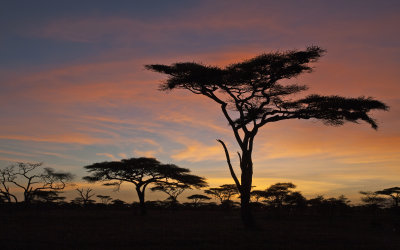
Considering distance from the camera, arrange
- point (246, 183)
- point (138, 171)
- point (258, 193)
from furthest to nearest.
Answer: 1. point (258, 193)
2. point (138, 171)
3. point (246, 183)

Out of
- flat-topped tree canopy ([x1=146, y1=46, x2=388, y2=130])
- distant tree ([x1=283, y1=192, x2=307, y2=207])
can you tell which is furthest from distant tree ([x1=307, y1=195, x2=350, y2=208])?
flat-topped tree canopy ([x1=146, y1=46, x2=388, y2=130])

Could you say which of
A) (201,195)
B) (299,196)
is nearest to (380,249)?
(299,196)

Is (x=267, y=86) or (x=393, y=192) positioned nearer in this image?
(x=267, y=86)

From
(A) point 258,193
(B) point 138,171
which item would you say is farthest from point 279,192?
(B) point 138,171

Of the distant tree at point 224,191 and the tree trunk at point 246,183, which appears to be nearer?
the tree trunk at point 246,183

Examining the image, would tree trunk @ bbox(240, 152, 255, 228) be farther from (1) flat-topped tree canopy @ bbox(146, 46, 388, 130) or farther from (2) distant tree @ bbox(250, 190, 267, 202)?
(2) distant tree @ bbox(250, 190, 267, 202)

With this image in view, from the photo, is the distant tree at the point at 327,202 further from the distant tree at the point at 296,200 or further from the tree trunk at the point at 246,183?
the tree trunk at the point at 246,183

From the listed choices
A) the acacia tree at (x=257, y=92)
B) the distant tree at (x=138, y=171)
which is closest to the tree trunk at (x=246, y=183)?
the acacia tree at (x=257, y=92)

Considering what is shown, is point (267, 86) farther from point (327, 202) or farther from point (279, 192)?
point (279, 192)

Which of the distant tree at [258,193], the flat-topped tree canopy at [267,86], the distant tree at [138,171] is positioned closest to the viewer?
the flat-topped tree canopy at [267,86]

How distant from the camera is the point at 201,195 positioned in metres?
87.7

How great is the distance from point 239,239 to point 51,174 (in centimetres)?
4276

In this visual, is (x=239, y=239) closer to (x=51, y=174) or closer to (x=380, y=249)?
(x=380, y=249)

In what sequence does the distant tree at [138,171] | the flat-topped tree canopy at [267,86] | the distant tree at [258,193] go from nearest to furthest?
1. the flat-topped tree canopy at [267,86]
2. the distant tree at [138,171]
3. the distant tree at [258,193]
